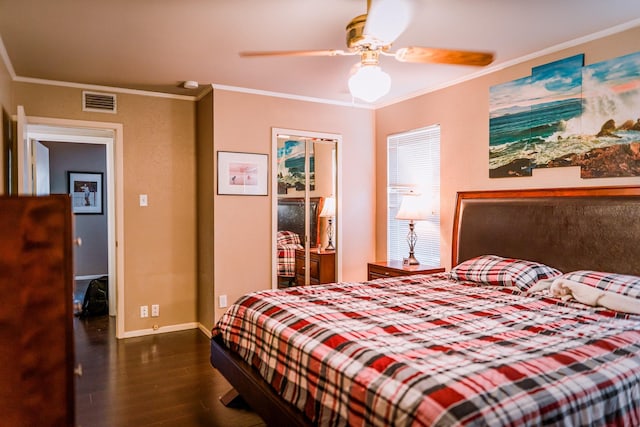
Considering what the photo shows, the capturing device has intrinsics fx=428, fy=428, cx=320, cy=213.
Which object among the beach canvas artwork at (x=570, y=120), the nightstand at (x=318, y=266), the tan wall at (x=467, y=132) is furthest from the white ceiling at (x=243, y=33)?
the nightstand at (x=318, y=266)

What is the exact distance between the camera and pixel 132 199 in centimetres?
421

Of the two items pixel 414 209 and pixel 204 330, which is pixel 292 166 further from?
pixel 204 330

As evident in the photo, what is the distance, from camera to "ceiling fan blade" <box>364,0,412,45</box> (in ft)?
5.72

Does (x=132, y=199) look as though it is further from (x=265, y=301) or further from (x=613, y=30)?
(x=613, y=30)

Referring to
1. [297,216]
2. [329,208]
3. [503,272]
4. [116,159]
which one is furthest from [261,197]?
[503,272]

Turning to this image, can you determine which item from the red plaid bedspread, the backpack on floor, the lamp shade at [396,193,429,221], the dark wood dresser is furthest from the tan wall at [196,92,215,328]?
the dark wood dresser

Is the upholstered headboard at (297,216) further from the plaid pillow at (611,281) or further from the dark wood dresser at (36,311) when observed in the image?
the dark wood dresser at (36,311)

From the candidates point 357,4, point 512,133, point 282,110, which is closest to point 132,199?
point 282,110

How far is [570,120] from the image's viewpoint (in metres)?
3.07

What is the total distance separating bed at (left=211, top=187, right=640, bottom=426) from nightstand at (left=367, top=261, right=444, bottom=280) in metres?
0.47

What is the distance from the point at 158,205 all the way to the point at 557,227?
3576 mm

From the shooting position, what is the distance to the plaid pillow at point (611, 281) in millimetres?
2334

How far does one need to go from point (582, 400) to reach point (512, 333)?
51 centimetres

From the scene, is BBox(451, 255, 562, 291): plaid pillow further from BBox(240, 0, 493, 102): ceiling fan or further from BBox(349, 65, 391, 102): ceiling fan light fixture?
BBox(349, 65, 391, 102): ceiling fan light fixture
